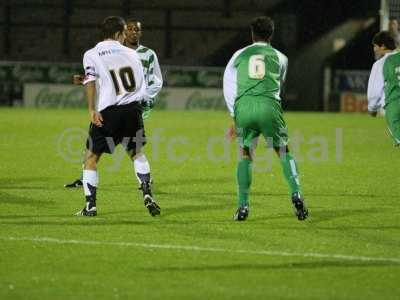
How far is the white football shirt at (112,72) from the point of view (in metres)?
11.1

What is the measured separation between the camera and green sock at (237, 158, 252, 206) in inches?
432

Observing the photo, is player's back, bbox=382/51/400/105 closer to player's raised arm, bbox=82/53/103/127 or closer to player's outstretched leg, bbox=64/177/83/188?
player's raised arm, bbox=82/53/103/127

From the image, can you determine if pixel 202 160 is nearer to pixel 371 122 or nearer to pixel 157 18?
pixel 371 122

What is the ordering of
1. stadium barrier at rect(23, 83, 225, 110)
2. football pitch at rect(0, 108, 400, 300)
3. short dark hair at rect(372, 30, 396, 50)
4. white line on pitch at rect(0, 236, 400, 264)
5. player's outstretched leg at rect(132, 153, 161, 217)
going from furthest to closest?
stadium barrier at rect(23, 83, 225, 110) → short dark hair at rect(372, 30, 396, 50) → player's outstretched leg at rect(132, 153, 161, 217) → white line on pitch at rect(0, 236, 400, 264) → football pitch at rect(0, 108, 400, 300)

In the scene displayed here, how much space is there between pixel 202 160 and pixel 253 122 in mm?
8309

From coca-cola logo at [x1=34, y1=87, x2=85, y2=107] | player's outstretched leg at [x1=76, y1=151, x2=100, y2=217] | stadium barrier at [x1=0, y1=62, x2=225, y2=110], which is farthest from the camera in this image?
stadium barrier at [x1=0, y1=62, x2=225, y2=110]

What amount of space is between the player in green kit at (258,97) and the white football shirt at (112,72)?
1018 mm

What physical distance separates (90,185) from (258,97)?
196cm

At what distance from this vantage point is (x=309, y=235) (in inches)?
395

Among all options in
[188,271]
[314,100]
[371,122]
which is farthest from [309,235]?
[314,100]

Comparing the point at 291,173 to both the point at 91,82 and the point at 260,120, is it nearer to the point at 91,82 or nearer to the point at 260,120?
the point at 260,120

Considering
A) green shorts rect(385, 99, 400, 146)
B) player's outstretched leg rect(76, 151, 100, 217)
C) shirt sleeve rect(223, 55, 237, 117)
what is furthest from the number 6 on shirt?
green shorts rect(385, 99, 400, 146)

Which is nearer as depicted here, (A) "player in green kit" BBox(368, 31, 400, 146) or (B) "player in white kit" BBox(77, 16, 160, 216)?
(B) "player in white kit" BBox(77, 16, 160, 216)

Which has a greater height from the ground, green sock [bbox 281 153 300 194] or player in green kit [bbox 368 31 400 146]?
player in green kit [bbox 368 31 400 146]
